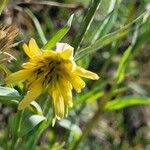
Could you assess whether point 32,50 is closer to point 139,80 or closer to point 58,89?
point 58,89

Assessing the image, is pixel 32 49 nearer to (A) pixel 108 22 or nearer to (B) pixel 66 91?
(B) pixel 66 91

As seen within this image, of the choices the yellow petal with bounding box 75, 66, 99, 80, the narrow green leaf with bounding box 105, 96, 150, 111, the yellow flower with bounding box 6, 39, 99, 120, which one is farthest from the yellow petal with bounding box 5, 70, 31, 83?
the narrow green leaf with bounding box 105, 96, 150, 111

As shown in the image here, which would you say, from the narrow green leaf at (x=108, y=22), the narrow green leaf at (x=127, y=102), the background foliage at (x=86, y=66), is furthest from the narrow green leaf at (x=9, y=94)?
the narrow green leaf at (x=127, y=102)

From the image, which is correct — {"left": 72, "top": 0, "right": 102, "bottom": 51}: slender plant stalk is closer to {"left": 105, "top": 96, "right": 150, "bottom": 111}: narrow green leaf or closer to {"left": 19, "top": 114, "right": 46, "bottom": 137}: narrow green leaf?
{"left": 19, "top": 114, "right": 46, "bottom": 137}: narrow green leaf

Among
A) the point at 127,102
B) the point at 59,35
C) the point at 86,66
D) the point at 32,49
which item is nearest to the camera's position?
the point at 32,49

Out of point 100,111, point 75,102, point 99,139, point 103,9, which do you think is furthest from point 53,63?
point 99,139

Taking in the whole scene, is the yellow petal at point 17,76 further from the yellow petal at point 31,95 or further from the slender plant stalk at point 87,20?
the slender plant stalk at point 87,20

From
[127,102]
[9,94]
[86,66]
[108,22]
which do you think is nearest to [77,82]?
[9,94]
